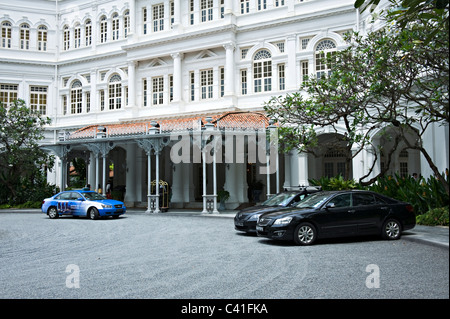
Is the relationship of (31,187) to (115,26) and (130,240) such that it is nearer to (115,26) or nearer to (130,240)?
(115,26)

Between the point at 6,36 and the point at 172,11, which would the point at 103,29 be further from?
the point at 6,36

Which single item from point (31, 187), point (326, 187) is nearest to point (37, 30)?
point (31, 187)

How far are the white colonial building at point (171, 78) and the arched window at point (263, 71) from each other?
7 cm

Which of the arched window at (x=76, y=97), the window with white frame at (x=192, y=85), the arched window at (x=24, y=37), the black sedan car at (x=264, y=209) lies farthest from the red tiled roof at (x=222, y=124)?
the arched window at (x=24, y=37)

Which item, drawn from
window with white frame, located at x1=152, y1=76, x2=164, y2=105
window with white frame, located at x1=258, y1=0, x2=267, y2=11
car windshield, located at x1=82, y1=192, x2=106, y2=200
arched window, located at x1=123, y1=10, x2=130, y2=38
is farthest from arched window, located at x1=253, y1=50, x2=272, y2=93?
car windshield, located at x1=82, y1=192, x2=106, y2=200

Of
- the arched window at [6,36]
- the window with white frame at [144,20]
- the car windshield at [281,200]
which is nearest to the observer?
the car windshield at [281,200]

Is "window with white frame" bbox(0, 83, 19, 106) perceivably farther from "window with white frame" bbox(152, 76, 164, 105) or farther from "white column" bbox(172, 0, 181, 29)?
"white column" bbox(172, 0, 181, 29)

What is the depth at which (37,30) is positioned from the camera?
117ft

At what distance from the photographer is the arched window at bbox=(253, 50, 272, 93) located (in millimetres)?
27672

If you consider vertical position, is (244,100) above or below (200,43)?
below

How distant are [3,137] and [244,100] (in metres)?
16.7

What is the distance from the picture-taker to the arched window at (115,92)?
33.0m

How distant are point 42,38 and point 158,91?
1261 centimetres

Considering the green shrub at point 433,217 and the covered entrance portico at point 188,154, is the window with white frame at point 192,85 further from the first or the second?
the green shrub at point 433,217
